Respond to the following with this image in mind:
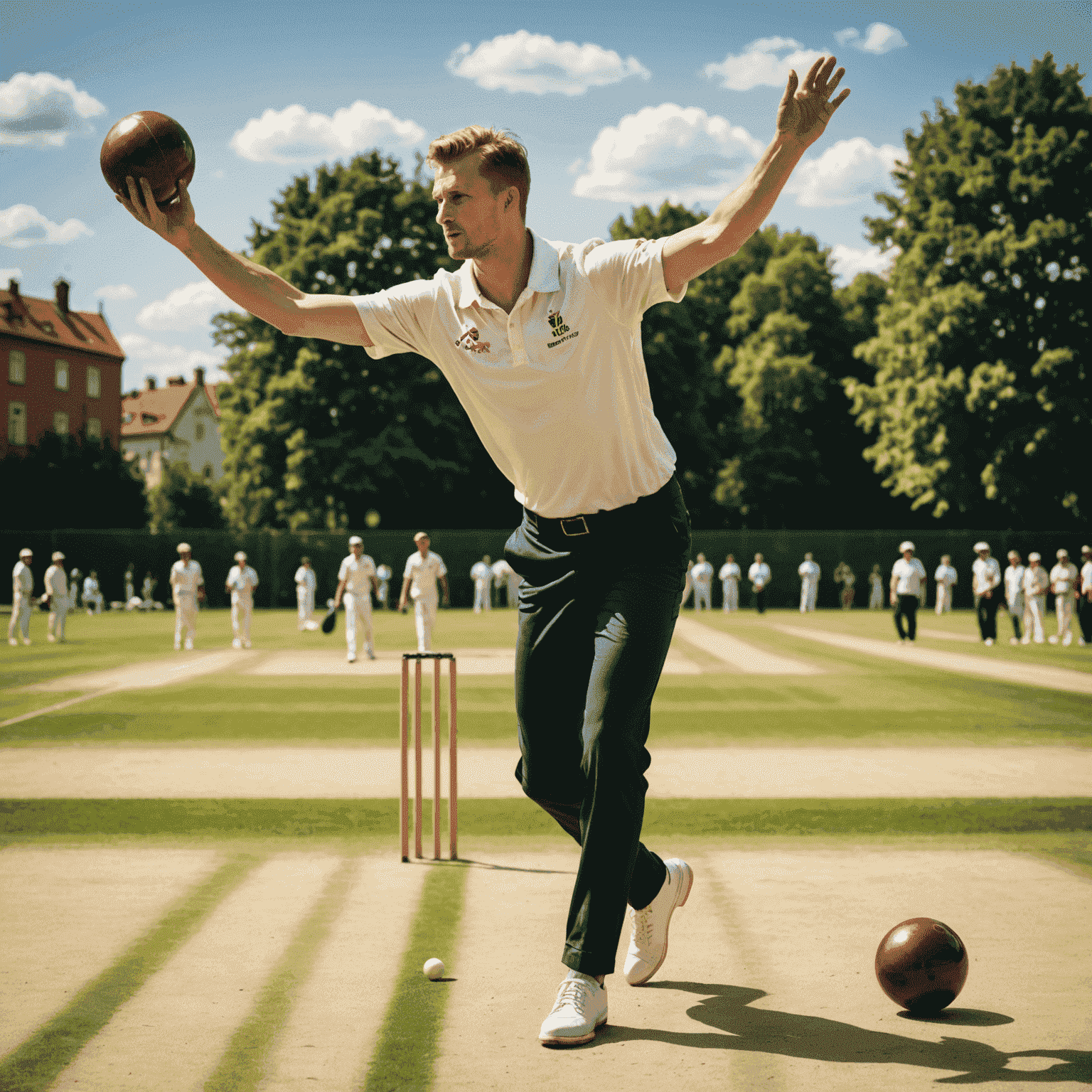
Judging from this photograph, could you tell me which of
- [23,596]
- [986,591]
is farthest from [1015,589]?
[23,596]

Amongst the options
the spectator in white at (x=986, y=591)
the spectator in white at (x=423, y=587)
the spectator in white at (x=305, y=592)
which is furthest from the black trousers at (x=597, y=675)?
the spectator in white at (x=305, y=592)

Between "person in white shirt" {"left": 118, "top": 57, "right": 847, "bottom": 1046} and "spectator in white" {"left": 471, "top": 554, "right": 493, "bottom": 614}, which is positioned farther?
"spectator in white" {"left": 471, "top": 554, "right": 493, "bottom": 614}

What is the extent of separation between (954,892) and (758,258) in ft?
173

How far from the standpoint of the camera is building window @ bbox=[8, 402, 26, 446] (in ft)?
219

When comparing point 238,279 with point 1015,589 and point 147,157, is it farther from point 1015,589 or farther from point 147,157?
point 1015,589

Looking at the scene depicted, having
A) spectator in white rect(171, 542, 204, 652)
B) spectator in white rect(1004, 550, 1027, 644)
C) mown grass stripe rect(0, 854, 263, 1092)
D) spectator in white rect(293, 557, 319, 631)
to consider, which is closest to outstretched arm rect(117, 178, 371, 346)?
mown grass stripe rect(0, 854, 263, 1092)

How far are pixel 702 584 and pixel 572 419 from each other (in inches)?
1439

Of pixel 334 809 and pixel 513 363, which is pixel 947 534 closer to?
pixel 334 809

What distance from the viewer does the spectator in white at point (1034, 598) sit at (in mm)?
25078

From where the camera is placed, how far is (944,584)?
37562mm

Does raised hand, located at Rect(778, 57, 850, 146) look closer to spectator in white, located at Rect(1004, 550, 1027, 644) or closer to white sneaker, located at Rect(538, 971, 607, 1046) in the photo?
white sneaker, located at Rect(538, 971, 607, 1046)

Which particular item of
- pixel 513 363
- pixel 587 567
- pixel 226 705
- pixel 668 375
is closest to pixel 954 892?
pixel 587 567

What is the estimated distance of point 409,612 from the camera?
41.5m

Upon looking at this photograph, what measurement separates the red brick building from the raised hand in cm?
6461
